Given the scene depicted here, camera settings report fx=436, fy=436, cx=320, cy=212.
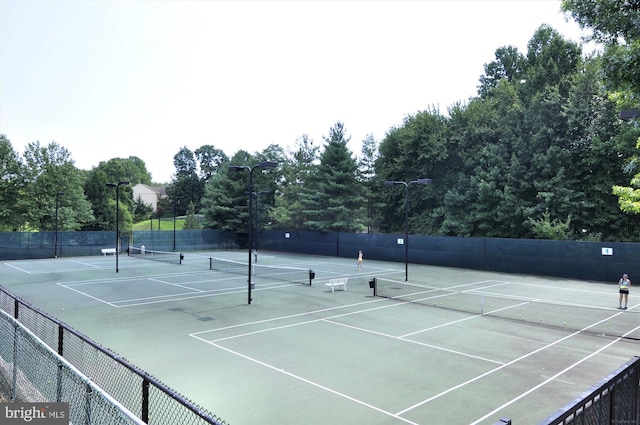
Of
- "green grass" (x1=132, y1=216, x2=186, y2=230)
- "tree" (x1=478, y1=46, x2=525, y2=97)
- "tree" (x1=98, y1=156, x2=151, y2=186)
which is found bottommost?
"green grass" (x1=132, y1=216, x2=186, y2=230)

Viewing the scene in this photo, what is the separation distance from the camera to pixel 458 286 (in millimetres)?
27891

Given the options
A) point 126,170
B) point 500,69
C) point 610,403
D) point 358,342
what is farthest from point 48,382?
point 126,170

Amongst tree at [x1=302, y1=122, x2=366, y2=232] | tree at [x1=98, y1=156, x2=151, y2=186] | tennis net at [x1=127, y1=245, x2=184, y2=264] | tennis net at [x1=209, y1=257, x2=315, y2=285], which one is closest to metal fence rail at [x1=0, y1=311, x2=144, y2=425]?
tennis net at [x1=209, y1=257, x2=315, y2=285]

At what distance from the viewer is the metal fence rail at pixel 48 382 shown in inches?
203

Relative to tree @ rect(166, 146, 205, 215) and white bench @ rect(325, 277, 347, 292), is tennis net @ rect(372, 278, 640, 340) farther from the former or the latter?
tree @ rect(166, 146, 205, 215)

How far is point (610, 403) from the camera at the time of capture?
4949mm

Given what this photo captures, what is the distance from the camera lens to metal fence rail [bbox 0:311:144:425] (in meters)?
5.16

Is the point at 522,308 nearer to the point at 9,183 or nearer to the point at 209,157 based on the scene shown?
the point at 9,183

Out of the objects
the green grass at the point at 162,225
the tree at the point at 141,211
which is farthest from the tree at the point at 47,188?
the tree at the point at 141,211

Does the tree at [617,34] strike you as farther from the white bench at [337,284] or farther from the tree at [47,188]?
the tree at [47,188]

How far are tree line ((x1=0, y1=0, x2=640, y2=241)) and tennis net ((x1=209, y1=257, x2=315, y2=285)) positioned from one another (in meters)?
7.04

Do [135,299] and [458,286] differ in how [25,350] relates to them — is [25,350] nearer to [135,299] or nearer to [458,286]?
[135,299]

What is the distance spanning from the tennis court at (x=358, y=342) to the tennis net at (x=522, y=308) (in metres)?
0.09

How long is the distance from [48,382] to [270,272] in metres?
26.7
